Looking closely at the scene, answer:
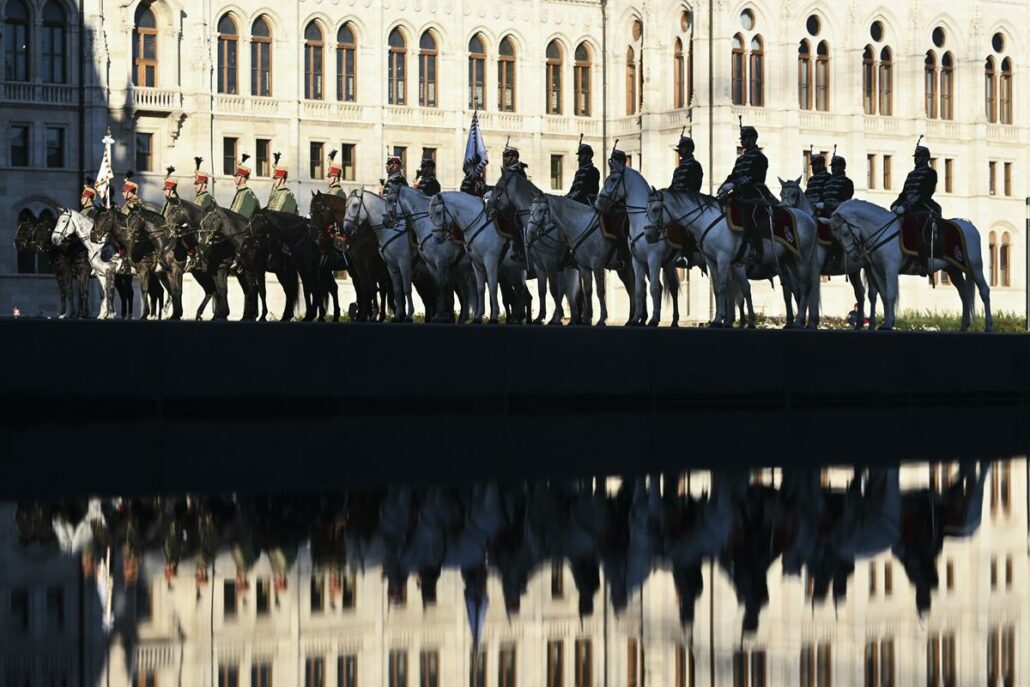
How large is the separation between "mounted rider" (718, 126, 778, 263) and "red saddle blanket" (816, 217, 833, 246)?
2.16 meters

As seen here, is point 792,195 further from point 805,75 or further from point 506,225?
point 805,75

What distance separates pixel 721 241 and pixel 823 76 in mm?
44397

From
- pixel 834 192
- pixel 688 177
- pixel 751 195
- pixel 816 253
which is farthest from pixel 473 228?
pixel 834 192

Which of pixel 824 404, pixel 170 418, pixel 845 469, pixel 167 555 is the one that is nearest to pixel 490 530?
pixel 167 555

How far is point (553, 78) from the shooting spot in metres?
70.3

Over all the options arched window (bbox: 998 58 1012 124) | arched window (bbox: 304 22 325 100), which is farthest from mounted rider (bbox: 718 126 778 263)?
arched window (bbox: 998 58 1012 124)

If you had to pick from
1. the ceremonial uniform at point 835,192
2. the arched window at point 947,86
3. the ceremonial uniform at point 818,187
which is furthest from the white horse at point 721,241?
the arched window at point 947,86

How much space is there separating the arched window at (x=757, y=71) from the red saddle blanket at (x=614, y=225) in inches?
1646

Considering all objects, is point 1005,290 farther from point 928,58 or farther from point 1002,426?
point 1002,426

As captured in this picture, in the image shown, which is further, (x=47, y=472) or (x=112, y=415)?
(x=112, y=415)

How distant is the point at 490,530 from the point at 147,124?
51161 mm

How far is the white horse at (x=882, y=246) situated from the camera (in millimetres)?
30625

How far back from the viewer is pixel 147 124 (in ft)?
202

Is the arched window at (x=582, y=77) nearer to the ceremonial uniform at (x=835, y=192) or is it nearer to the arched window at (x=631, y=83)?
the arched window at (x=631, y=83)
